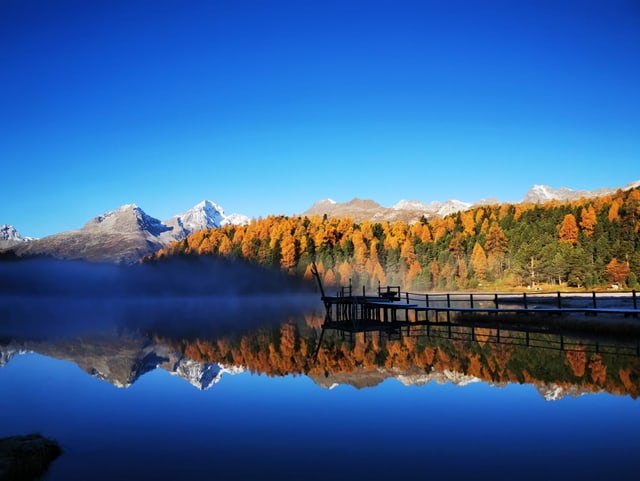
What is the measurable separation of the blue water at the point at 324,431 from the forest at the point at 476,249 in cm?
10400

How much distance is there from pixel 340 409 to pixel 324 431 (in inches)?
115

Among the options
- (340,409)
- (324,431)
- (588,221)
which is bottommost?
(340,409)

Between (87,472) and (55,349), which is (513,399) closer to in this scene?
(87,472)

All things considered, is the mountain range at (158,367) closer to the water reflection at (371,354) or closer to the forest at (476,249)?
the water reflection at (371,354)

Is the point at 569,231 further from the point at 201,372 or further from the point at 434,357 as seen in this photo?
the point at 201,372

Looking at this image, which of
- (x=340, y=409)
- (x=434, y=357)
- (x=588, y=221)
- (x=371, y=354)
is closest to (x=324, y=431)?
(x=340, y=409)

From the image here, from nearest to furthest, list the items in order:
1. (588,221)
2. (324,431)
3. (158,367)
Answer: (324,431) → (158,367) → (588,221)

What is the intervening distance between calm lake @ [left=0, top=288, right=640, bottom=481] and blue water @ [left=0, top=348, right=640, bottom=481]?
7 centimetres

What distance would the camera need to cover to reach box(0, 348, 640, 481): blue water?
43.0ft

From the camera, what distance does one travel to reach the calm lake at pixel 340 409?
13.4m

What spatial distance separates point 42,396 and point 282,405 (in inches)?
456

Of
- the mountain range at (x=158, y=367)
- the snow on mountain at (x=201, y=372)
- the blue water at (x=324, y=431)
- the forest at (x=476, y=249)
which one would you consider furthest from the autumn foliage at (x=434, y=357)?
the forest at (x=476, y=249)

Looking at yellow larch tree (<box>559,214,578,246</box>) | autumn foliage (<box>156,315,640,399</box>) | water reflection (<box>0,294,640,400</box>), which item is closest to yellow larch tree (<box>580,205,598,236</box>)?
yellow larch tree (<box>559,214,578,246</box>)

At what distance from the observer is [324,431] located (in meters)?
16.8
